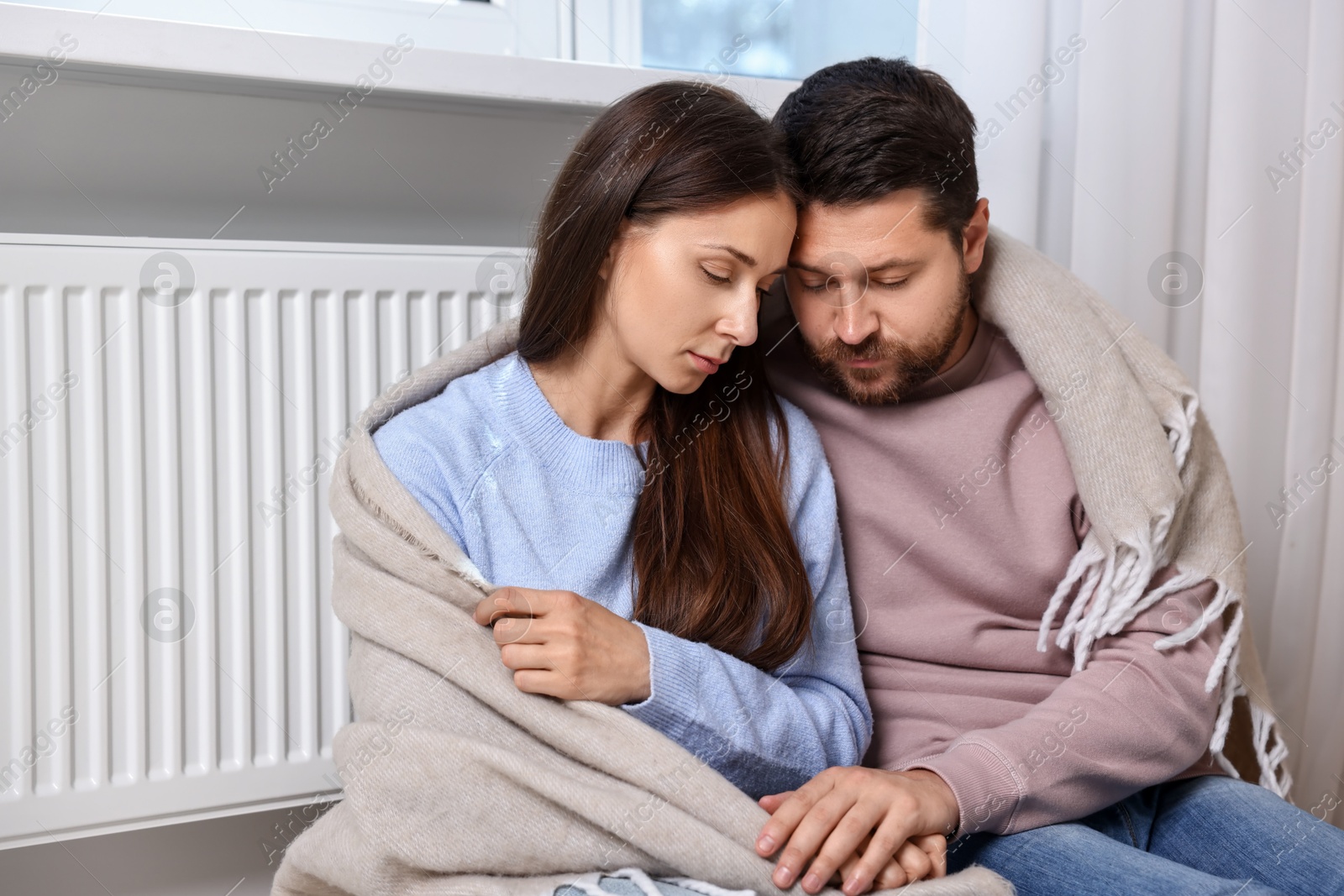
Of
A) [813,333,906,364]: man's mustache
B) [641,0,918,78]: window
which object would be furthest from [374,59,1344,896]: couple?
[641,0,918,78]: window

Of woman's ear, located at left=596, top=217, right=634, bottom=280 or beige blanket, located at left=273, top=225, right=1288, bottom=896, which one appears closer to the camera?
beige blanket, located at left=273, top=225, right=1288, bottom=896

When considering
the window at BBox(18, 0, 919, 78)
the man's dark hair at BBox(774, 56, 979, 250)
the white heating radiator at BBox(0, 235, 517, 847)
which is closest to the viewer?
the man's dark hair at BBox(774, 56, 979, 250)

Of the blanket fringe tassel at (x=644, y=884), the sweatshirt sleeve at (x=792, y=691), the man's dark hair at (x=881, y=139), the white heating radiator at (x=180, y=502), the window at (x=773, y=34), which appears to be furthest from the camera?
the window at (x=773, y=34)

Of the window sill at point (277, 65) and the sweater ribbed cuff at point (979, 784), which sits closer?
the sweater ribbed cuff at point (979, 784)

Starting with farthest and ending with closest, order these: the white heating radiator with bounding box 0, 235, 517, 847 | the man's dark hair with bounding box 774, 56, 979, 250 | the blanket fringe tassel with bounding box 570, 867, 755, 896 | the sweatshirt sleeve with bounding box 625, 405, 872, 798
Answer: the white heating radiator with bounding box 0, 235, 517, 847
the man's dark hair with bounding box 774, 56, 979, 250
the sweatshirt sleeve with bounding box 625, 405, 872, 798
the blanket fringe tassel with bounding box 570, 867, 755, 896

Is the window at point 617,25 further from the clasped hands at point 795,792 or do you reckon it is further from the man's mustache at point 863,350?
the clasped hands at point 795,792

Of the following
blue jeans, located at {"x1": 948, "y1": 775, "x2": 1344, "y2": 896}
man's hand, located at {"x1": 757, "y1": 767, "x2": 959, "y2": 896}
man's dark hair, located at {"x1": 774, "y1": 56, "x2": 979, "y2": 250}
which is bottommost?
blue jeans, located at {"x1": 948, "y1": 775, "x2": 1344, "y2": 896}

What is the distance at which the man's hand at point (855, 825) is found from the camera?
81cm

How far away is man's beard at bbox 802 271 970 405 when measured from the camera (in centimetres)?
107

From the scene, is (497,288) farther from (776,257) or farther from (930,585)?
(930,585)

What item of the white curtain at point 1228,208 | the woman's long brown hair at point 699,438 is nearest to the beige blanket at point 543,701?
the woman's long brown hair at point 699,438

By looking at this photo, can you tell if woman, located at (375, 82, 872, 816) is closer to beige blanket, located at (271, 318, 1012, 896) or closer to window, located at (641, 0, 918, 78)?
beige blanket, located at (271, 318, 1012, 896)

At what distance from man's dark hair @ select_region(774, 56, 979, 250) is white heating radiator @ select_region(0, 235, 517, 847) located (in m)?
0.44

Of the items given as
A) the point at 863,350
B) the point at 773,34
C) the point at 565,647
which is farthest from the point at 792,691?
the point at 773,34
